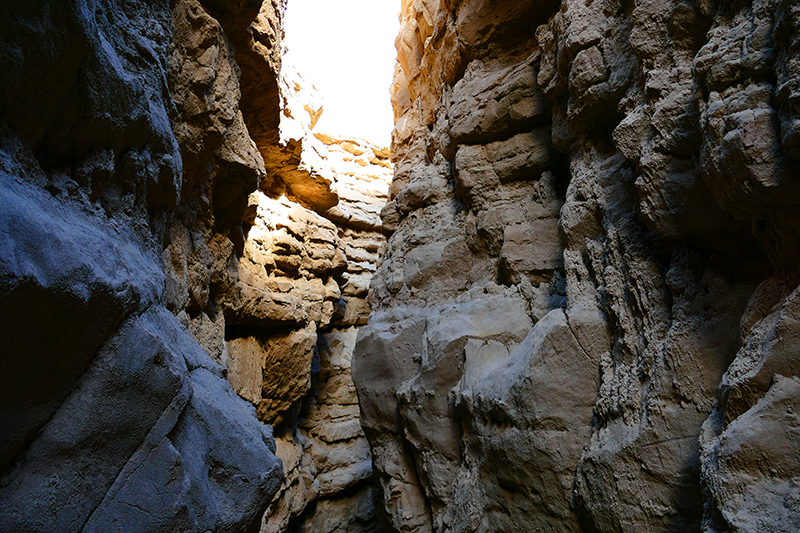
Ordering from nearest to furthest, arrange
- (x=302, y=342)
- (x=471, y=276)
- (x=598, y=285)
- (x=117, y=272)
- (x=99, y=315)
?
(x=99, y=315)
(x=117, y=272)
(x=598, y=285)
(x=471, y=276)
(x=302, y=342)

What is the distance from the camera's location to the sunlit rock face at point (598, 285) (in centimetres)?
200

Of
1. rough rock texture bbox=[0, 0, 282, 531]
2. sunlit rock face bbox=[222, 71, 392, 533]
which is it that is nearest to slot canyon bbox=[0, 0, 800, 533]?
rough rock texture bbox=[0, 0, 282, 531]

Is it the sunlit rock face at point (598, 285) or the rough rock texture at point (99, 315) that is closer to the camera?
the rough rock texture at point (99, 315)

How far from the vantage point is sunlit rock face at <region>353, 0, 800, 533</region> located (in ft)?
6.57

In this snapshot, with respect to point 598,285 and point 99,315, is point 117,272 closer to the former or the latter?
point 99,315

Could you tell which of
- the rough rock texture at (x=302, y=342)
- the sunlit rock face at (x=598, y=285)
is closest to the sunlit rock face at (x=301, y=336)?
the rough rock texture at (x=302, y=342)

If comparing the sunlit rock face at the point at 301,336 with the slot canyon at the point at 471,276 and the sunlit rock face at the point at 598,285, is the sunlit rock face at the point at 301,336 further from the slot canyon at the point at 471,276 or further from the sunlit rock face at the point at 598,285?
the sunlit rock face at the point at 598,285

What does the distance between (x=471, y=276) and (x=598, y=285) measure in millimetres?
1816

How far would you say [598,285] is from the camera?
3.33m

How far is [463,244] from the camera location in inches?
202

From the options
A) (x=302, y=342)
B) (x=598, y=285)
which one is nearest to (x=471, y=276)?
(x=598, y=285)

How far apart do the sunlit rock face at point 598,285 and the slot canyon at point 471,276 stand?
0.02 metres

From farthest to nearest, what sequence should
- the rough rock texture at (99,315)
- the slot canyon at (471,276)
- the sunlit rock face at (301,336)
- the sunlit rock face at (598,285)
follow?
the sunlit rock face at (301,336), the sunlit rock face at (598,285), the slot canyon at (471,276), the rough rock texture at (99,315)

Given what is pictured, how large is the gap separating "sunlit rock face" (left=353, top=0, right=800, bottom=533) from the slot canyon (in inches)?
0.7
